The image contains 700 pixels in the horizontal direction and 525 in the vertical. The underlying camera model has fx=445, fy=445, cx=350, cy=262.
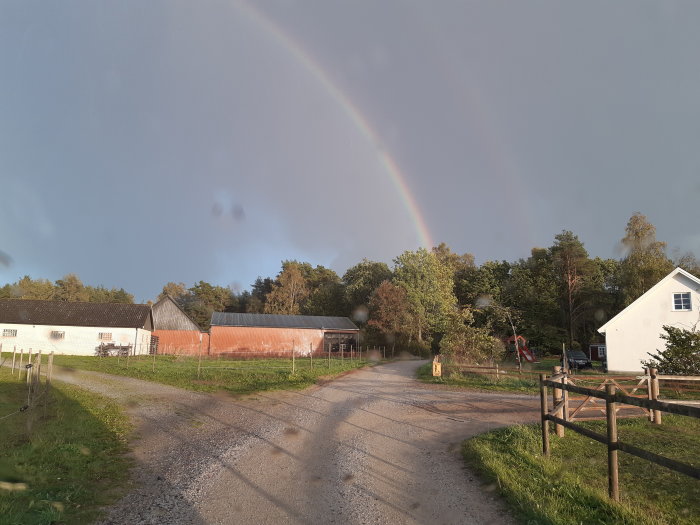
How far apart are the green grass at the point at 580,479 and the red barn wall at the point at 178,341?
142 ft

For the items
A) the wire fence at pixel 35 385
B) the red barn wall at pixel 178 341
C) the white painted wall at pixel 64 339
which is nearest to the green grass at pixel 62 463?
the wire fence at pixel 35 385

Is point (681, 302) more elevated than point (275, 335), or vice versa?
point (681, 302)

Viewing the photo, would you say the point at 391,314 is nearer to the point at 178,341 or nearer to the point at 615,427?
the point at 178,341

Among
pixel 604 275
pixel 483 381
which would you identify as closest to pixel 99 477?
pixel 483 381

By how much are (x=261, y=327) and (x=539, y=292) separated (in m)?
35.1

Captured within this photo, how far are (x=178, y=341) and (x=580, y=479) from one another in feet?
157

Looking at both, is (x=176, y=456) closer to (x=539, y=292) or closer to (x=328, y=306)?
(x=539, y=292)

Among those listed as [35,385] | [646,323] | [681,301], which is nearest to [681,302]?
[681,301]

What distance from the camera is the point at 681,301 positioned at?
28.7 meters

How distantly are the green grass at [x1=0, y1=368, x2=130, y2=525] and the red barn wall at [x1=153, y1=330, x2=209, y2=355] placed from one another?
3639 cm

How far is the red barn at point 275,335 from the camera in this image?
46.3 meters

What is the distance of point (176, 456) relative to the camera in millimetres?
7602

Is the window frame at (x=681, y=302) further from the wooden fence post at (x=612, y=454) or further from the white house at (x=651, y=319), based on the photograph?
the wooden fence post at (x=612, y=454)

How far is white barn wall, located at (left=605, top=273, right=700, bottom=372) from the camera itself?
28500mm
